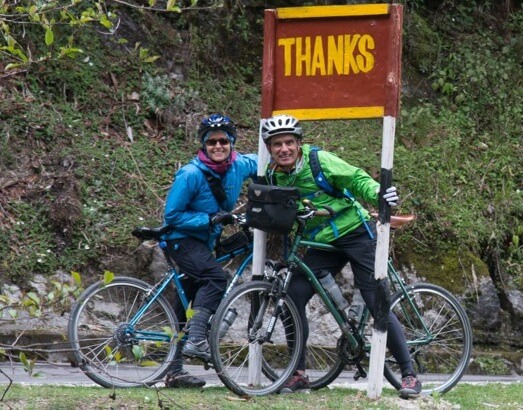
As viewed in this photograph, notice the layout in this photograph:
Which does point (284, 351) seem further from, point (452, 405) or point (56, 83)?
point (56, 83)

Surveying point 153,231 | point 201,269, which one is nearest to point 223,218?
point 201,269

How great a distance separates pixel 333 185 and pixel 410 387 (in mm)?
1483

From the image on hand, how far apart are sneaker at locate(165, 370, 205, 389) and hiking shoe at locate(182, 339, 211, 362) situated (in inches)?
10.5

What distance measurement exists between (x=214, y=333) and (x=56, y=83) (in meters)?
5.70

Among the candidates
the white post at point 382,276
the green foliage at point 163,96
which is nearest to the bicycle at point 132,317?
the white post at point 382,276

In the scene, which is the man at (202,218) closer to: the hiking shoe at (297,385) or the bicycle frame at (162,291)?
the bicycle frame at (162,291)

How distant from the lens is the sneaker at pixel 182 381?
7.85 meters

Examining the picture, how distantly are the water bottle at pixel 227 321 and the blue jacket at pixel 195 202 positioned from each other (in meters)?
0.75

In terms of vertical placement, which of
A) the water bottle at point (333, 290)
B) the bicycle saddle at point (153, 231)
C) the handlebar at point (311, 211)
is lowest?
the water bottle at point (333, 290)

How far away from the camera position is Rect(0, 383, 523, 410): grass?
21.9ft

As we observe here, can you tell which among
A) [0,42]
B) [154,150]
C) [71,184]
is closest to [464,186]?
[154,150]

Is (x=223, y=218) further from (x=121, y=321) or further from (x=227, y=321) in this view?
(x=121, y=321)

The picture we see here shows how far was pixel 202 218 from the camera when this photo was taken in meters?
7.86

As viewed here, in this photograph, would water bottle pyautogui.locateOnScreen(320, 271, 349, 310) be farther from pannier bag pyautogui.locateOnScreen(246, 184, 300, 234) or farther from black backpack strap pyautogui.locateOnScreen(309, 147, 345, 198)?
black backpack strap pyautogui.locateOnScreen(309, 147, 345, 198)
